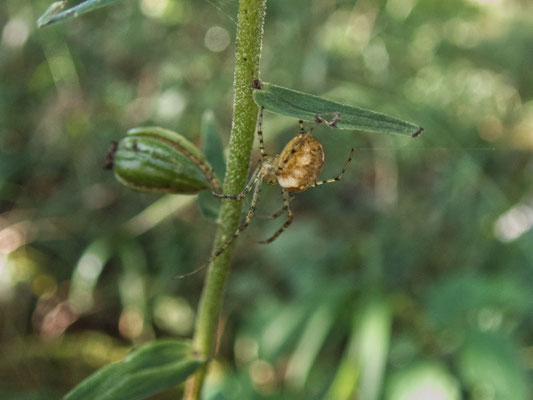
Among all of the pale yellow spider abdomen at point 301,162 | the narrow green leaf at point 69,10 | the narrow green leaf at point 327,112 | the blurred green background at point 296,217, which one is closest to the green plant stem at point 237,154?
the narrow green leaf at point 327,112

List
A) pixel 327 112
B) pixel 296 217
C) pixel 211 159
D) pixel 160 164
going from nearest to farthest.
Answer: pixel 327 112 < pixel 160 164 < pixel 211 159 < pixel 296 217

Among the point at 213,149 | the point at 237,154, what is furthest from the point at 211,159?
the point at 237,154

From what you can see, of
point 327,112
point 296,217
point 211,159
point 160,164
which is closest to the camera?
point 327,112

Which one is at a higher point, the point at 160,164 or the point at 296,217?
the point at 160,164

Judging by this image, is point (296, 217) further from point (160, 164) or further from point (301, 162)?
point (160, 164)

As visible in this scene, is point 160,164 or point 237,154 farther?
point 160,164

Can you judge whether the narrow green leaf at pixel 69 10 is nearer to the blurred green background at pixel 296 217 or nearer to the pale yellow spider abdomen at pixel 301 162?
the pale yellow spider abdomen at pixel 301 162
